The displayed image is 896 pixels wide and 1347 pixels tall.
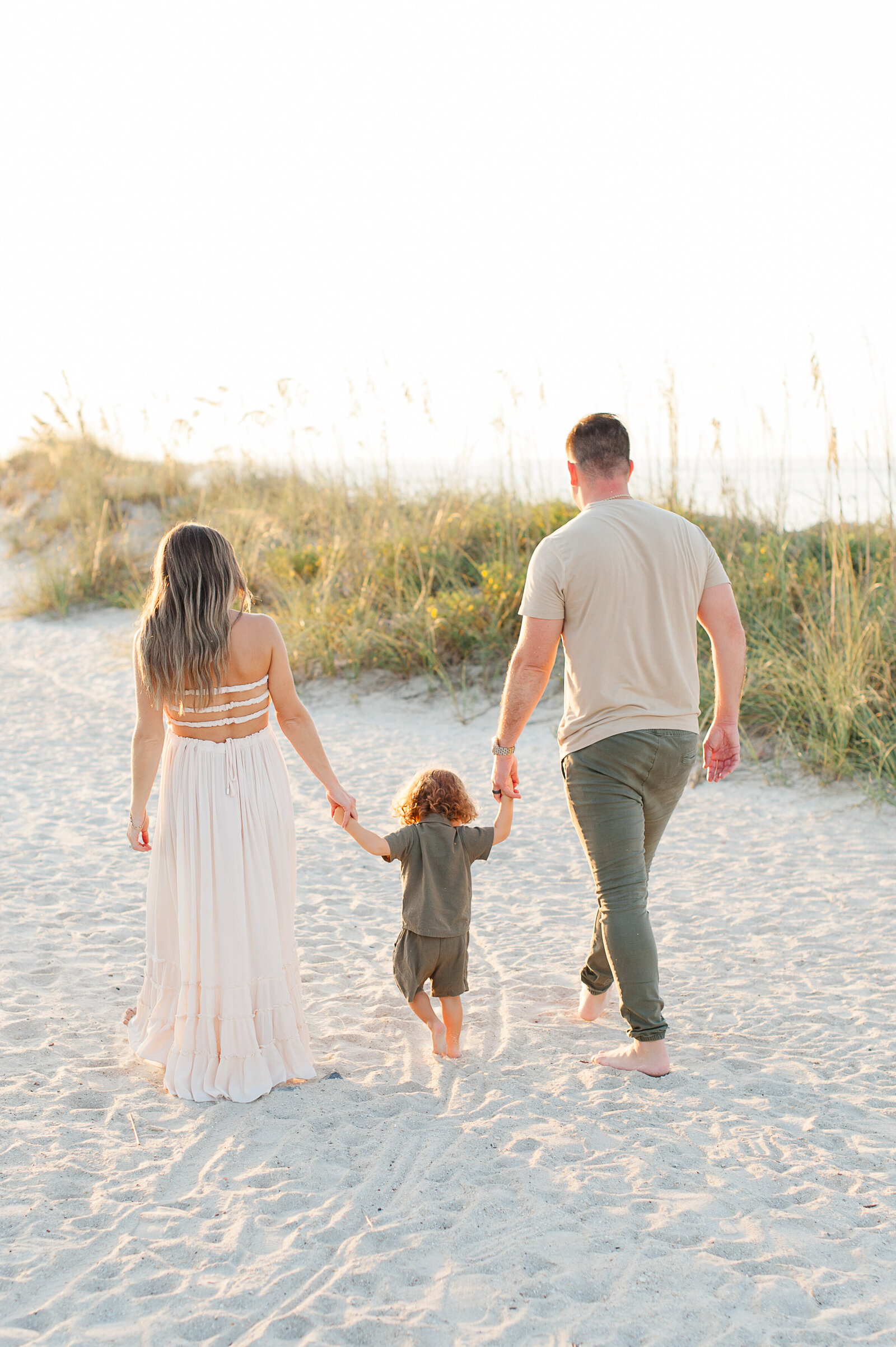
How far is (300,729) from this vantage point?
3094 mm

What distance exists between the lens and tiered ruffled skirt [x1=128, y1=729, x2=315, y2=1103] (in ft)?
9.85

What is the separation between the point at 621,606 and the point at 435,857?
0.97 metres

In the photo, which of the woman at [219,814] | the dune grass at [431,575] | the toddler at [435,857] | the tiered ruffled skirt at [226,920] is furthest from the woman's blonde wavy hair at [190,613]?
the dune grass at [431,575]

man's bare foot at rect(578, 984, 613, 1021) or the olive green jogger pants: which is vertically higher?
the olive green jogger pants

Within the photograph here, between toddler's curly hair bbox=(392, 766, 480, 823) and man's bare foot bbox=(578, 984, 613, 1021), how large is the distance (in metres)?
1.03

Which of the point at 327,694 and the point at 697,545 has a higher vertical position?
the point at 697,545

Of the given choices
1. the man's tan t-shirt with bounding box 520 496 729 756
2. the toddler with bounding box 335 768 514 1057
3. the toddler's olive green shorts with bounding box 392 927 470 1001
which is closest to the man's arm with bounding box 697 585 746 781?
the man's tan t-shirt with bounding box 520 496 729 756

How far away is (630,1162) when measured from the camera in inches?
109

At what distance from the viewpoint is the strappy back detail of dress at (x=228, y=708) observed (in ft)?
9.79

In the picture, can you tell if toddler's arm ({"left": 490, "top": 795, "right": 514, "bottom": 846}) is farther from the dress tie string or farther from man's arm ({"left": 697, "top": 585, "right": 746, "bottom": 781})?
man's arm ({"left": 697, "top": 585, "right": 746, "bottom": 781})

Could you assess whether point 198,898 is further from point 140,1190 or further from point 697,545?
point 697,545

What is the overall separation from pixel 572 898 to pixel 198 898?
2.60m

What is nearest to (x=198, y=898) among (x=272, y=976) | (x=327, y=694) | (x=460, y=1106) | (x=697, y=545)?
(x=272, y=976)

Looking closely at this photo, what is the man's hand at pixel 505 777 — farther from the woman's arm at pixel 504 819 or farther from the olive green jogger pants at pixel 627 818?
the olive green jogger pants at pixel 627 818
